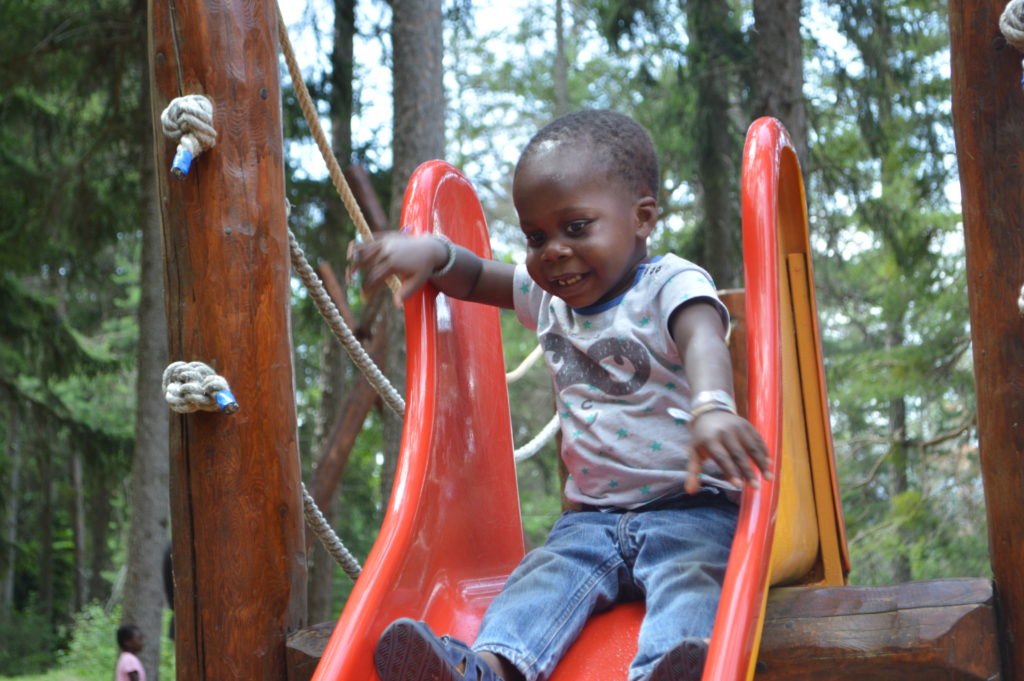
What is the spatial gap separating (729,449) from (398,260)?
37.2 inches

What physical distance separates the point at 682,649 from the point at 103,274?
1053 cm

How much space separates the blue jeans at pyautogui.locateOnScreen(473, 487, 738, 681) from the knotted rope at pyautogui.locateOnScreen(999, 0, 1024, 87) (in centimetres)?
104

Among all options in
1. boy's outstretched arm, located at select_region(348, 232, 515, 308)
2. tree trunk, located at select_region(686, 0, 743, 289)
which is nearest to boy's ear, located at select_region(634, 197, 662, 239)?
boy's outstretched arm, located at select_region(348, 232, 515, 308)

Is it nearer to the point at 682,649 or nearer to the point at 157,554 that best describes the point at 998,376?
the point at 682,649

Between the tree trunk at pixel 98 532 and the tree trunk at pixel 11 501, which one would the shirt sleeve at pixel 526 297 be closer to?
the tree trunk at pixel 11 501

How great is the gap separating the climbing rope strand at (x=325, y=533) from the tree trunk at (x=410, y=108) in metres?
3.90

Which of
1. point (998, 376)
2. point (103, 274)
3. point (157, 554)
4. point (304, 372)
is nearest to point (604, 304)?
point (998, 376)

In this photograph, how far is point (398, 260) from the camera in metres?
2.35

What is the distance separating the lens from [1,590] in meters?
20.8

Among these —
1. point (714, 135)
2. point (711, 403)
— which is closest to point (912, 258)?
point (714, 135)

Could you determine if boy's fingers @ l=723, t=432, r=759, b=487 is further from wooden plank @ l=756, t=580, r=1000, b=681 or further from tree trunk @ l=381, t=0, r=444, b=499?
tree trunk @ l=381, t=0, r=444, b=499

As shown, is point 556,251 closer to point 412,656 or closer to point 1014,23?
point 412,656

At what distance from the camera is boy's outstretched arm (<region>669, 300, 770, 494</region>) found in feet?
5.60

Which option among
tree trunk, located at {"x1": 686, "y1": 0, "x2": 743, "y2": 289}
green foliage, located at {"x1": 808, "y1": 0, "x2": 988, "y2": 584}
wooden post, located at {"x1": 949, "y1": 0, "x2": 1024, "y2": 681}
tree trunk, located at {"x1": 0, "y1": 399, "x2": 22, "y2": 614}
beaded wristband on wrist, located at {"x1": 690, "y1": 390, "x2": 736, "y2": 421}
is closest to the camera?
beaded wristband on wrist, located at {"x1": 690, "y1": 390, "x2": 736, "y2": 421}
